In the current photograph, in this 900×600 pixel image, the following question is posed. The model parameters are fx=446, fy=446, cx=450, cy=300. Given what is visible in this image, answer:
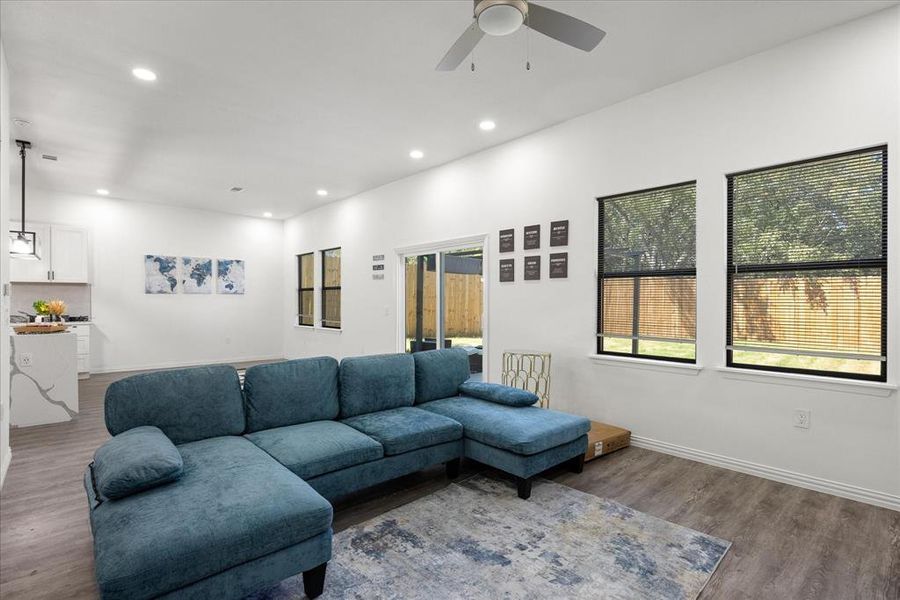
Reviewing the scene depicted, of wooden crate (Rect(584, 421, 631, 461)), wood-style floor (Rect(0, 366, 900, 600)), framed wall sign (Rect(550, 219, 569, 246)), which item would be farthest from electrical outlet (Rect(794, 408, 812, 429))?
framed wall sign (Rect(550, 219, 569, 246))

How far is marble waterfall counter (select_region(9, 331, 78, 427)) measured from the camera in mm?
4504

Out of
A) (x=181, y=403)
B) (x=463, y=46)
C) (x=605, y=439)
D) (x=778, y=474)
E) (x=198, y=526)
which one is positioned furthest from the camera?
(x=605, y=439)

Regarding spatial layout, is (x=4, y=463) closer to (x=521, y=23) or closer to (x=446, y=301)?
(x=446, y=301)

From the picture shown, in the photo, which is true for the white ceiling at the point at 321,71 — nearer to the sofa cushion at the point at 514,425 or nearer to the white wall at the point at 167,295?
the white wall at the point at 167,295

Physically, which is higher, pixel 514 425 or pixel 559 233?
pixel 559 233

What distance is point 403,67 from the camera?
3434 millimetres

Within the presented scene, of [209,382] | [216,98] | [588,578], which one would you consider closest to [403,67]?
[216,98]

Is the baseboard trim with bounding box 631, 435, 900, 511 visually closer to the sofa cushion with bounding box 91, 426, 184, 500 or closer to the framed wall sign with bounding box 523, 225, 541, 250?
the framed wall sign with bounding box 523, 225, 541, 250

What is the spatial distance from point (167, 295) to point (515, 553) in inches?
318

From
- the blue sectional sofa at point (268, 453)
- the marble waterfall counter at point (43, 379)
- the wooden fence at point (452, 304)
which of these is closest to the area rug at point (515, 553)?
the blue sectional sofa at point (268, 453)

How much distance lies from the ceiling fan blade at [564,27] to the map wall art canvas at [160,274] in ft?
26.2

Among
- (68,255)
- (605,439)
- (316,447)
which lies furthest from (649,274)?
(68,255)

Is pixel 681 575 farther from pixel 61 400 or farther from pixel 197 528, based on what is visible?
pixel 61 400

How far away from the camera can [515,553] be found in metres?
2.24
